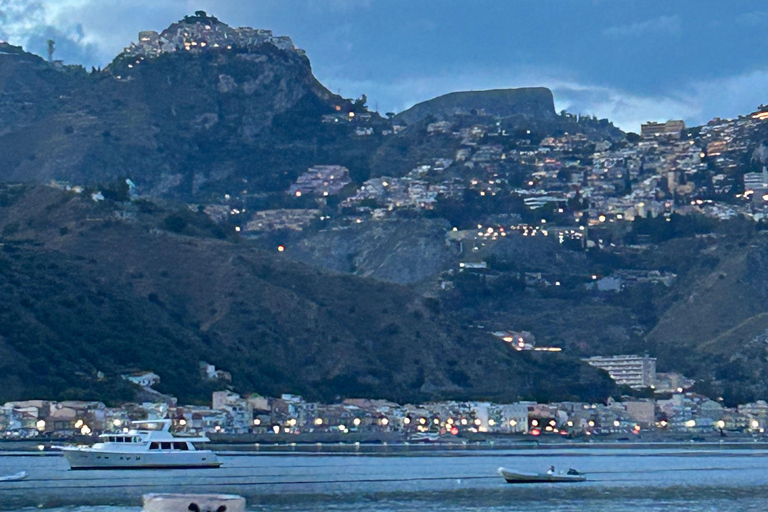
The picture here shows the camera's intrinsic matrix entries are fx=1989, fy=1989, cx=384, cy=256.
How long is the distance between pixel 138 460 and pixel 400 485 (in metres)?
20.2

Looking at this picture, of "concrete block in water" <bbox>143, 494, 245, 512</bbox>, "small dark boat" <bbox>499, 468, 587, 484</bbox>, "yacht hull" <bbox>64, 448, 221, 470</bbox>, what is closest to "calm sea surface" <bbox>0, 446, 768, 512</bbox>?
"small dark boat" <bbox>499, 468, 587, 484</bbox>

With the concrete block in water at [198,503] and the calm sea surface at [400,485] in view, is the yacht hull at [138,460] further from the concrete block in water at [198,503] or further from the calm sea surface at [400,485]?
the concrete block in water at [198,503]

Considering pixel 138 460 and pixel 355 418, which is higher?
pixel 355 418

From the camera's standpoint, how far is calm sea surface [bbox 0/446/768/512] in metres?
83.3

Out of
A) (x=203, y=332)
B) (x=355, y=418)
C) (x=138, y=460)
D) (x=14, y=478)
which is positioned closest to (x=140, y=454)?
(x=138, y=460)

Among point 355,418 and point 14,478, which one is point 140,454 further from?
point 355,418

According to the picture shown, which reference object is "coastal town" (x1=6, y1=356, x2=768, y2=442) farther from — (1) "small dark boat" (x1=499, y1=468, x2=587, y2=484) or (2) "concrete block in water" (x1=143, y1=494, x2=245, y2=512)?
(2) "concrete block in water" (x1=143, y1=494, x2=245, y2=512)

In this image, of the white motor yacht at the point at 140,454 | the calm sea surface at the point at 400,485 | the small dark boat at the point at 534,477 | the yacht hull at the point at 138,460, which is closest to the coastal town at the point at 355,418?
the calm sea surface at the point at 400,485

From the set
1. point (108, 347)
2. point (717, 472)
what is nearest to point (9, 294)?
point (108, 347)

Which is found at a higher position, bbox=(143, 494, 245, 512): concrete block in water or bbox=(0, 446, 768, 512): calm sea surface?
bbox=(0, 446, 768, 512): calm sea surface

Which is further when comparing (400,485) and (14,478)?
(400,485)

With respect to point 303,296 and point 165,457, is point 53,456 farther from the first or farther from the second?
point 303,296

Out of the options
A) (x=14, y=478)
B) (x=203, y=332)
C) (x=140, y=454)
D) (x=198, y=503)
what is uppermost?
(x=203, y=332)

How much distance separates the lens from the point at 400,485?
96750 mm
